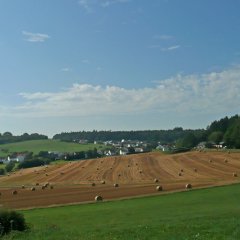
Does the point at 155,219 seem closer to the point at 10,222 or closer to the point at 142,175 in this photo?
the point at 10,222

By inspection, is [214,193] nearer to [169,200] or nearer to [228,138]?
[169,200]

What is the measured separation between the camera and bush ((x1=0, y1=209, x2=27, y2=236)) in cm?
2170

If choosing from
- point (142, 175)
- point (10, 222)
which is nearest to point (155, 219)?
Result: point (10, 222)

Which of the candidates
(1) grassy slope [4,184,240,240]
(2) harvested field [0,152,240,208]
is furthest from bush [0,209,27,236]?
(2) harvested field [0,152,240,208]

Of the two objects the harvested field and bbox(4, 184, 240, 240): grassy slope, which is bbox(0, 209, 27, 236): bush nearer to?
bbox(4, 184, 240, 240): grassy slope

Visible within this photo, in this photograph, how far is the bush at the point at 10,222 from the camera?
21.7 meters

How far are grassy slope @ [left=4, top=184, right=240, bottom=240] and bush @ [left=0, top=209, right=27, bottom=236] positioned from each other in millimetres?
664

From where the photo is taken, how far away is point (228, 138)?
132625 mm

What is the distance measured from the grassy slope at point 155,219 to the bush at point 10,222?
0.66 m

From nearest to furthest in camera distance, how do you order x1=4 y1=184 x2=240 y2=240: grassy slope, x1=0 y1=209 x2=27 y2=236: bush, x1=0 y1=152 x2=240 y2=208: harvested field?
x1=4 y1=184 x2=240 y2=240: grassy slope
x1=0 y1=209 x2=27 y2=236: bush
x1=0 y1=152 x2=240 y2=208: harvested field

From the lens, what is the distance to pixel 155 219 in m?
24.7

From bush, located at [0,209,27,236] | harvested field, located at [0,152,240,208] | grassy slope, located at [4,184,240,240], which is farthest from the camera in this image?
harvested field, located at [0,152,240,208]

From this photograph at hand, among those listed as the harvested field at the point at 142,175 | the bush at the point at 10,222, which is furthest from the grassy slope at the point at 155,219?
the harvested field at the point at 142,175

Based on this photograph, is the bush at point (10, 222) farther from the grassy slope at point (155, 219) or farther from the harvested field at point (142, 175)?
the harvested field at point (142, 175)
